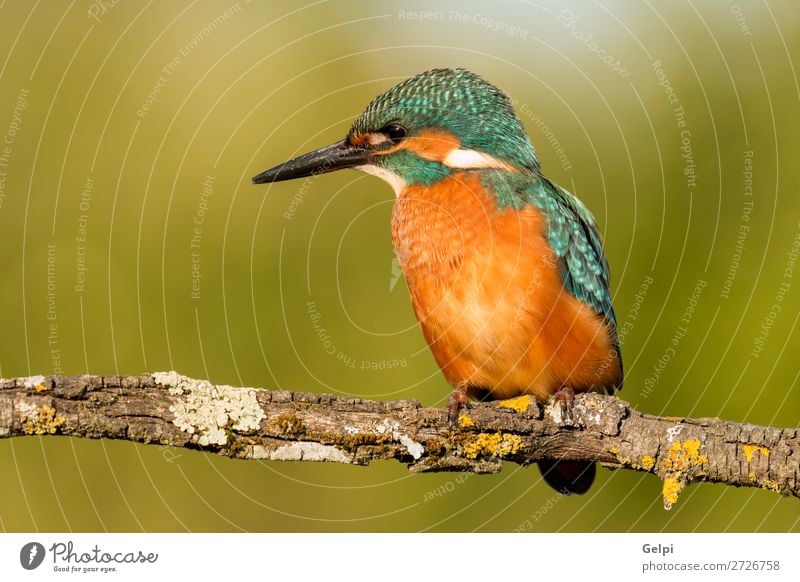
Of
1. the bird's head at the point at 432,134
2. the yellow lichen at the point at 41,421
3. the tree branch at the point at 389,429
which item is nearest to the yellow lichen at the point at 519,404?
the tree branch at the point at 389,429

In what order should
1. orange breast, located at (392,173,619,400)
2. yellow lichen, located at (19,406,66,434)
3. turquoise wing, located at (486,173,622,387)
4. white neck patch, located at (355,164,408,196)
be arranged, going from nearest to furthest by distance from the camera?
yellow lichen, located at (19,406,66,434), orange breast, located at (392,173,619,400), turquoise wing, located at (486,173,622,387), white neck patch, located at (355,164,408,196)

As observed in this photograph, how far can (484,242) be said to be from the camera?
3.42 meters

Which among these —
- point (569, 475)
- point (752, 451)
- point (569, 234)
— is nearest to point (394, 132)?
point (569, 234)

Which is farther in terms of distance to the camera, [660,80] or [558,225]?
[660,80]

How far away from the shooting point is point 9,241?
168 inches

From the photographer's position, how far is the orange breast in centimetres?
340

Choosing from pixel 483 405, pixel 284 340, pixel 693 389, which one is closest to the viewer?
pixel 483 405

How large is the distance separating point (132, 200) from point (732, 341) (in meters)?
3.06

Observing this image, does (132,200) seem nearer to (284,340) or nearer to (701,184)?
(284,340)

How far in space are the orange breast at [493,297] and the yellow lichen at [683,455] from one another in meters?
0.60

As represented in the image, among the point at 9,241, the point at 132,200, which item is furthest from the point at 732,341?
the point at 9,241

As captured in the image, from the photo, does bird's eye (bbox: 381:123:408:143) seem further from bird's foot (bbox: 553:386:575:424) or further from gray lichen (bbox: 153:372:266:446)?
gray lichen (bbox: 153:372:266:446)

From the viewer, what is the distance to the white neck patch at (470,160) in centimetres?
369

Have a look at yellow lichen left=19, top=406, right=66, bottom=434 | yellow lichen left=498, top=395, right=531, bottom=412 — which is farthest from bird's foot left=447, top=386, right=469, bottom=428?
yellow lichen left=19, top=406, right=66, bottom=434
